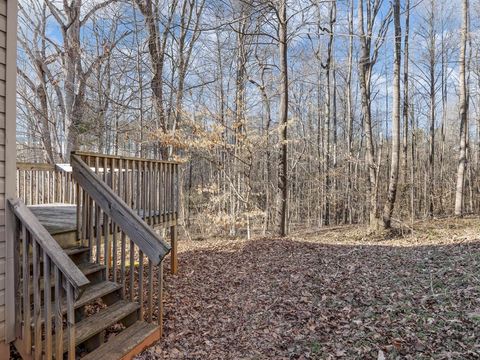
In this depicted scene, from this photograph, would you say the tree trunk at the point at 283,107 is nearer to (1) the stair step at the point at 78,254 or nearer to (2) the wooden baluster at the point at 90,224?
(2) the wooden baluster at the point at 90,224

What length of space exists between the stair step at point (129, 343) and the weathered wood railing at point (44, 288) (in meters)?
0.33

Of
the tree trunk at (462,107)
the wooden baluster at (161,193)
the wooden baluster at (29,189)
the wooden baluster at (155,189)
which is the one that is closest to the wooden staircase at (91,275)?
the wooden baluster at (155,189)

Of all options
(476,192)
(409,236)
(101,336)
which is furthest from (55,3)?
(476,192)

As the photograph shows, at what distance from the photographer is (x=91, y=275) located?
3.58 m

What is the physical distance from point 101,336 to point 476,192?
2033 centimetres

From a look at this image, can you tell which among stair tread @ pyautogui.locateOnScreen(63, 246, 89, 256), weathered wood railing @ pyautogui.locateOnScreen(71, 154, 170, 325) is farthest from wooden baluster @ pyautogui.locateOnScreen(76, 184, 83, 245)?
stair tread @ pyautogui.locateOnScreen(63, 246, 89, 256)

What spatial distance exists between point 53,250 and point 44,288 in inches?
12.8

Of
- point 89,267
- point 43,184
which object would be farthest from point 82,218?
point 43,184

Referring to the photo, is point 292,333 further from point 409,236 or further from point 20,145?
point 20,145

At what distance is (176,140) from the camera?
9422 millimetres

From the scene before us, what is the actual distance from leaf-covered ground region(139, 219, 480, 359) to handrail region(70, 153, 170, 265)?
1000 millimetres

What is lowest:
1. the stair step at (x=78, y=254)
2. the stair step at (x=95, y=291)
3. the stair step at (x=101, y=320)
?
the stair step at (x=101, y=320)

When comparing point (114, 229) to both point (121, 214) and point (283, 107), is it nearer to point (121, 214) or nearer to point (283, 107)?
point (121, 214)

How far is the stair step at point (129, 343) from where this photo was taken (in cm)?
280
